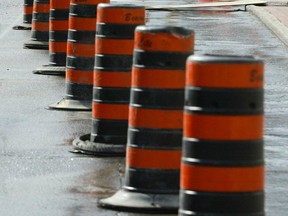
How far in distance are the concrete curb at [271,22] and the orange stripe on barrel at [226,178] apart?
626 inches

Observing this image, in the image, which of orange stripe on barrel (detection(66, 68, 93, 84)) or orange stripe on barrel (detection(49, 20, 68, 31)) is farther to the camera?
orange stripe on barrel (detection(49, 20, 68, 31))

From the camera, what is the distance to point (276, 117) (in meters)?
15.3

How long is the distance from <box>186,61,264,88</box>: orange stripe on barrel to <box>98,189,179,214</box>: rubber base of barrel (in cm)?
199

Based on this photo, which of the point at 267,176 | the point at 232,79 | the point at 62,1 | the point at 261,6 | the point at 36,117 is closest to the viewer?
the point at 232,79

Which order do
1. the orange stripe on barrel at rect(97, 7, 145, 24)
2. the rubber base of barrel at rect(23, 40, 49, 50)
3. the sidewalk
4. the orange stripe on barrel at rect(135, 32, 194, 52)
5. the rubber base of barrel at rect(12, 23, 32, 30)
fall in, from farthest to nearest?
1. the rubber base of barrel at rect(12, 23, 32, 30)
2. the sidewalk
3. the rubber base of barrel at rect(23, 40, 49, 50)
4. the orange stripe on barrel at rect(97, 7, 145, 24)
5. the orange stripe on barrel at rect(135, 32, 194, 52)

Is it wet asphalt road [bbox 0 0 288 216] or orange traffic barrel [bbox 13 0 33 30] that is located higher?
orange traffic barrel [bbox 13 0 33 30]

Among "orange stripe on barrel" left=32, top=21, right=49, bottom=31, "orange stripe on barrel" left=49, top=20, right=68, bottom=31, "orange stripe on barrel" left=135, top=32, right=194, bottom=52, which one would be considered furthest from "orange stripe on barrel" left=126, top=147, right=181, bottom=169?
"orange stripe on barrel" left=32, top=21, right=49, bottom=31

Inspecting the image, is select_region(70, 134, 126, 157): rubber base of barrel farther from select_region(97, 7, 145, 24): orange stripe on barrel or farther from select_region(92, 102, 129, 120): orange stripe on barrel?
select_region(97, 7, 145, 24): orange stripe on barrel

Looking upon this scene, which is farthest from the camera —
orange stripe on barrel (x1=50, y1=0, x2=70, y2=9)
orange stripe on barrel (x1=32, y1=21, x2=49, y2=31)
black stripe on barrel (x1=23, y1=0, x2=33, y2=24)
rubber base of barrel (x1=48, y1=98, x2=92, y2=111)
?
black stripe on barrel (x1=23, y1=0, x2=33, y2=24)

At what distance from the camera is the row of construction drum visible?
778 centimetres

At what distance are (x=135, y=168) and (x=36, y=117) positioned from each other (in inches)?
208

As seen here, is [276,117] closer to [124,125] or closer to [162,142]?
[124,125]

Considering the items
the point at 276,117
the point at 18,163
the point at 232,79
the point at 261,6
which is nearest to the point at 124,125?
the point at 18,163

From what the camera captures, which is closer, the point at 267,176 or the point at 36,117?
the point at 267,176
